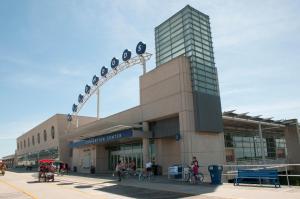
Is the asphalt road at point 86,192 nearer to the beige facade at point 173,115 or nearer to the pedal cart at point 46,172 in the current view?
the pedal cart at point 46,172

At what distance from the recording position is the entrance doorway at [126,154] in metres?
37.7

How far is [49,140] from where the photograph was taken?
67500 millimetres

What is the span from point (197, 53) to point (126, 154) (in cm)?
1638

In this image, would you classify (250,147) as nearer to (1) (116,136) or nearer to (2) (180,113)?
(2) (180,113)

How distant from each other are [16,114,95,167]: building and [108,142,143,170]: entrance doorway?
43.5 ft

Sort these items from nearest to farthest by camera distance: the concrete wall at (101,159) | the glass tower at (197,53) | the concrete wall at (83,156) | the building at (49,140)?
the glass tower at (197,53)
the concrete wall at (101,159)
the concrete wall at (83,156)
the building at (49,140)

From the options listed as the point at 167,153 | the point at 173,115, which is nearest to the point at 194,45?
the point at 173,115

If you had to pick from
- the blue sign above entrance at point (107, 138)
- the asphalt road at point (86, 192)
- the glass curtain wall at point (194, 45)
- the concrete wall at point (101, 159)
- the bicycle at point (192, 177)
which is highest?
the glass curtain wall at point (194, 45)

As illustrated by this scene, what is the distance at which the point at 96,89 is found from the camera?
48.1 meters

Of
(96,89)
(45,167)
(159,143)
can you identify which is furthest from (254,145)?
(45,167)

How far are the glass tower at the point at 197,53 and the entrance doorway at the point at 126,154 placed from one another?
34.6ft

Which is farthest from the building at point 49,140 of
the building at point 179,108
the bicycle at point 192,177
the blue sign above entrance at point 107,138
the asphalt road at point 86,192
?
the bicycle at point 192,177

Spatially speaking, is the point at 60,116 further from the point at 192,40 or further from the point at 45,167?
the point at 192,40

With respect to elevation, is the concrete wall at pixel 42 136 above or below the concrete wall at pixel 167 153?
above
